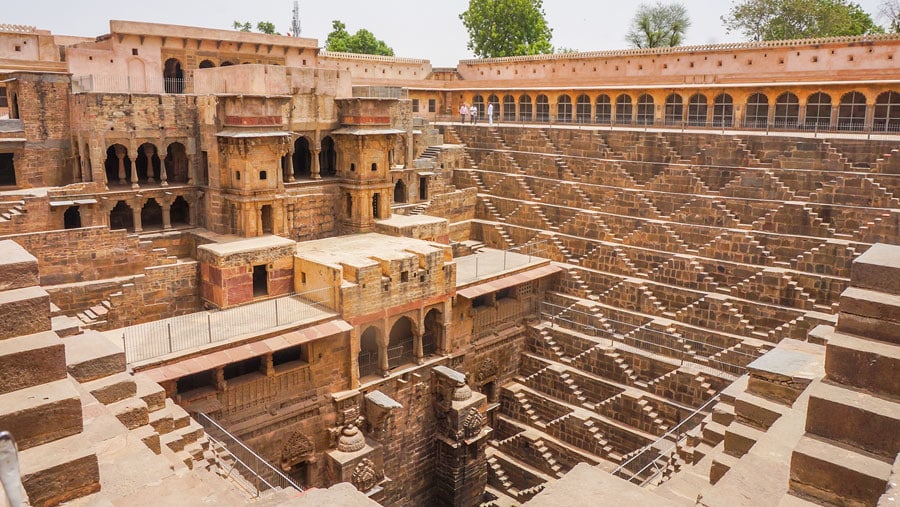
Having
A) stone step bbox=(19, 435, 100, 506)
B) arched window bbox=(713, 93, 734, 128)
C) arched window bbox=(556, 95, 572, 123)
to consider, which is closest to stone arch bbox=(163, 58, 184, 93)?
arched window bbox=(556, 95, 572, 123)

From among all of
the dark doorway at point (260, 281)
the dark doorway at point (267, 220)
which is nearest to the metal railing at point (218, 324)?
the dark doorway at point (260, 281)

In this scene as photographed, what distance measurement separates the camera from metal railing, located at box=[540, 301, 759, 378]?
56.4 feet

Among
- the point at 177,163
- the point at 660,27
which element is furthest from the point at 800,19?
the point at 177,163

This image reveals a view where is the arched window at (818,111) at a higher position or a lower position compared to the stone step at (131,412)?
higher

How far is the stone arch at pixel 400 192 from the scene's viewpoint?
79.8 feet

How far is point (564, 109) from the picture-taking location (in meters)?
30.8

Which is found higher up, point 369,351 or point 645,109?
point 645,109

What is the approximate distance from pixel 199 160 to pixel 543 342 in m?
11.5

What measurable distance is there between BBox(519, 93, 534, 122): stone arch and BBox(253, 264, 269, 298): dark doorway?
18.0m

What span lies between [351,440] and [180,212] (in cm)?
924

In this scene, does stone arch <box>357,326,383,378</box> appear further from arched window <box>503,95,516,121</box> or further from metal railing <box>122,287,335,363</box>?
arched window <box>503,95,516,121</box>

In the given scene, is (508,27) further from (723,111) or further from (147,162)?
(147,162)

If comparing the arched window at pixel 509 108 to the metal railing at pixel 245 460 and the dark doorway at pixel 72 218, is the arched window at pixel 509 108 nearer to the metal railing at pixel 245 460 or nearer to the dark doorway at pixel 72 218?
the dark doorway at pixel 72 218

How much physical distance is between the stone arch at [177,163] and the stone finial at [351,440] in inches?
354
